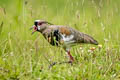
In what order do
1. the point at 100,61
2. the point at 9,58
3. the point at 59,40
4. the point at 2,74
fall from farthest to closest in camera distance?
the point at 59,40 < the point at 100,61 < the point at 9,58 < the point at 2,74

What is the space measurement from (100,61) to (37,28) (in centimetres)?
143

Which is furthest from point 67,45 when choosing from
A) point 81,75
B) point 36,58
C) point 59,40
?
point 81,75

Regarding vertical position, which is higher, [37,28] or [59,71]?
[37,28]

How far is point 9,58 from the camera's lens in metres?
5.46

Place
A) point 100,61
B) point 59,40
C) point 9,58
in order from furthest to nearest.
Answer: point 59,40
point 100,61
point 9,58

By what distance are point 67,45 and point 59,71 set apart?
1.37m

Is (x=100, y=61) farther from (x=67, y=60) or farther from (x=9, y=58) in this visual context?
(x=9, y=58)

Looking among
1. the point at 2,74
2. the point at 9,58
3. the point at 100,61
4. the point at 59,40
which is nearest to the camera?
the point at 2,74

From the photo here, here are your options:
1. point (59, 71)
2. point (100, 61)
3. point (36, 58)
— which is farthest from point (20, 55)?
point (100, 61)

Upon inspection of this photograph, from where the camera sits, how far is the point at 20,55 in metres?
A: 5.63

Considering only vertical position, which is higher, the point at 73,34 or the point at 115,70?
the point at 73,34

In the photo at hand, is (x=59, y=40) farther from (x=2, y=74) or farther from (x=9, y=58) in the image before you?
(x=2, y=74)

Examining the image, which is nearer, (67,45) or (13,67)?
(13,67)

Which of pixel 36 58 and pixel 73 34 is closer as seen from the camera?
pixel 36 58
